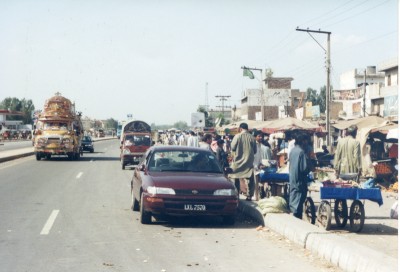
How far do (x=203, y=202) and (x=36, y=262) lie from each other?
3608mm

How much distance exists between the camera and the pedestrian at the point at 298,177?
1029cm

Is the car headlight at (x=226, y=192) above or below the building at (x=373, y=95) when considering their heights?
below

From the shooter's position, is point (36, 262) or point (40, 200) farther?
point (40, 200)

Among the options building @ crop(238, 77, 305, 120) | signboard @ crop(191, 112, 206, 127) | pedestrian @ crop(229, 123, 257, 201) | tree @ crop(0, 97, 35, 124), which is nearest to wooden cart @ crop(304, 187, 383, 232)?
pedestrian @ crop(229, 123, 257, 201)

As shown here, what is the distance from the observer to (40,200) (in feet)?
45.9

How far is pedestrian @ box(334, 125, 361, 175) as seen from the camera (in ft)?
42.2

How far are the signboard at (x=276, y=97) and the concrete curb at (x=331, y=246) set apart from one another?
257 ft

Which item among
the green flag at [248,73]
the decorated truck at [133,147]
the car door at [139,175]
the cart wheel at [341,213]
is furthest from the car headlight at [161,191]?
the green flag at [248,73]

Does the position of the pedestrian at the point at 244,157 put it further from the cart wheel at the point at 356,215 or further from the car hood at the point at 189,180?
the cart wheel at the point at 356,215

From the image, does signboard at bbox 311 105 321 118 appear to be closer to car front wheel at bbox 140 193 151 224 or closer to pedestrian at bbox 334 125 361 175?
pedestrian at bbox 334 125 361 175

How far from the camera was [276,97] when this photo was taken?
88.5 m

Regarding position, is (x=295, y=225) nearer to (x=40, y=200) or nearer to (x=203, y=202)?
(x=203, y=202)

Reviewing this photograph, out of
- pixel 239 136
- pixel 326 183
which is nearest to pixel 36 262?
pixel 326 183

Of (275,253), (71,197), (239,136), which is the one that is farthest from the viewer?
(71,197)
